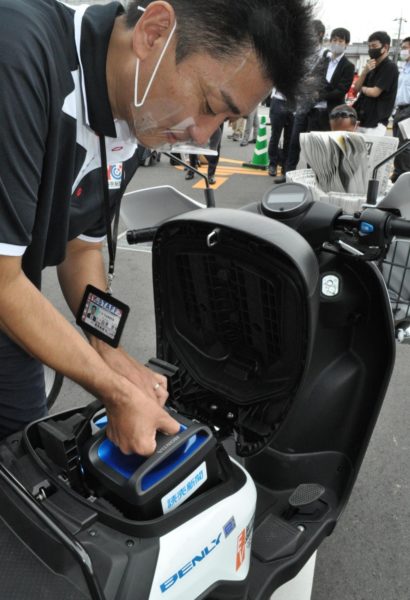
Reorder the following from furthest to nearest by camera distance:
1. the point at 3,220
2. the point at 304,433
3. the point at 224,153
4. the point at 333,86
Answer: the point at 224,153 < the point at 333,86 < the point at 304,433 < the point at 3,220

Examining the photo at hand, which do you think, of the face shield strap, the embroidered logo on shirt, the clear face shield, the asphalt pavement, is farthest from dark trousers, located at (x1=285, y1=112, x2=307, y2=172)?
the face shield strap

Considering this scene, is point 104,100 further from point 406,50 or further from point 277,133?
point 406,50

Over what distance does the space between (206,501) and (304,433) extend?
22.2 inches

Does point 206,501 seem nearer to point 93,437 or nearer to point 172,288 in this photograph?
point 93,437

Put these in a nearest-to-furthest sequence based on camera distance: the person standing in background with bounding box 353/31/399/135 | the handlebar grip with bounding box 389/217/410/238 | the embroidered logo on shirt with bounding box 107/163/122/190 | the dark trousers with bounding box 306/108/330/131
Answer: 1. the handlebar grip with bounding box 389/217/410/238
2. the embroidered logo on shirt with bounding box 107/163/122/190
3. the person standing in background with bounding box 353/31/399/135
4. the dark trousers with bounding box 306/108/330/131

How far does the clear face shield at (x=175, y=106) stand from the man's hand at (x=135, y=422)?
0.49m

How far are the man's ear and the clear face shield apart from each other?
0.5 inches

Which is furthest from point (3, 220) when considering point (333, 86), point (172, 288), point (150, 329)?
point (333, 86)

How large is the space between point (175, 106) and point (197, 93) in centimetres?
5

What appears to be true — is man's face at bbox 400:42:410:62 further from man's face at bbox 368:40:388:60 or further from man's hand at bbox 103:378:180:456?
man's hand at bbox 103:378:180:456

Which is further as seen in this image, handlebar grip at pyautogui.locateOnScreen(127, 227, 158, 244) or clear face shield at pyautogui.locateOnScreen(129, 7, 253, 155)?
handlebar grip at pyautogui.locateOnScreen(127, 227, 158, 244)

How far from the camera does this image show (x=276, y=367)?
1.14m

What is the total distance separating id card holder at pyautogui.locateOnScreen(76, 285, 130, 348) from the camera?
1075mm

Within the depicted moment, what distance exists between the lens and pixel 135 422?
94cm
